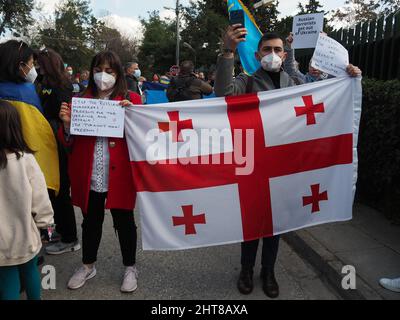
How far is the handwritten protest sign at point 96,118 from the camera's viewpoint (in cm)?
277

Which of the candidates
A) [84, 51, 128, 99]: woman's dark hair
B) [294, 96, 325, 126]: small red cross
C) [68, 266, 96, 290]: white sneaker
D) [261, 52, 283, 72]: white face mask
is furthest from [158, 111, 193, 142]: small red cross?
[68, 266, 96, 290]: white sneaker

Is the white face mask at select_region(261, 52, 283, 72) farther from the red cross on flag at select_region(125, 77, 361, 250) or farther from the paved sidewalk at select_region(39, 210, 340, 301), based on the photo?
the paved sidewalk at select_region(39, 210, 340, 301)

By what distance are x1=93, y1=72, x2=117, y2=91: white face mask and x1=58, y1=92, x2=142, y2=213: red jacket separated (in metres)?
0.11

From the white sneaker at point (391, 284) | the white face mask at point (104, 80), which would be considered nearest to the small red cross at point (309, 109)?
the white sneaker at point (391, 284)

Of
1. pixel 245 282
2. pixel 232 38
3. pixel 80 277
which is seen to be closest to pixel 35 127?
pixel 80 277

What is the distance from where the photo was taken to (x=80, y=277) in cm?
308

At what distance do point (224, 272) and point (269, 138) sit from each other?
1.27m

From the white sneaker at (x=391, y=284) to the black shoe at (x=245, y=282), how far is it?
3.26 feet

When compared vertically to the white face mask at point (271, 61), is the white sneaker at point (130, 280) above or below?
below

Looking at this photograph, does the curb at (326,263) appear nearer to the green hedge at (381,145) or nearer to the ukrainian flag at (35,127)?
the green hedge at (381,145)

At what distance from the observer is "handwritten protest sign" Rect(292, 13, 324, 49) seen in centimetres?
423

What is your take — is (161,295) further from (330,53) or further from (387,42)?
(387,42)

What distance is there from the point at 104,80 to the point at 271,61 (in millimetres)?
1237
